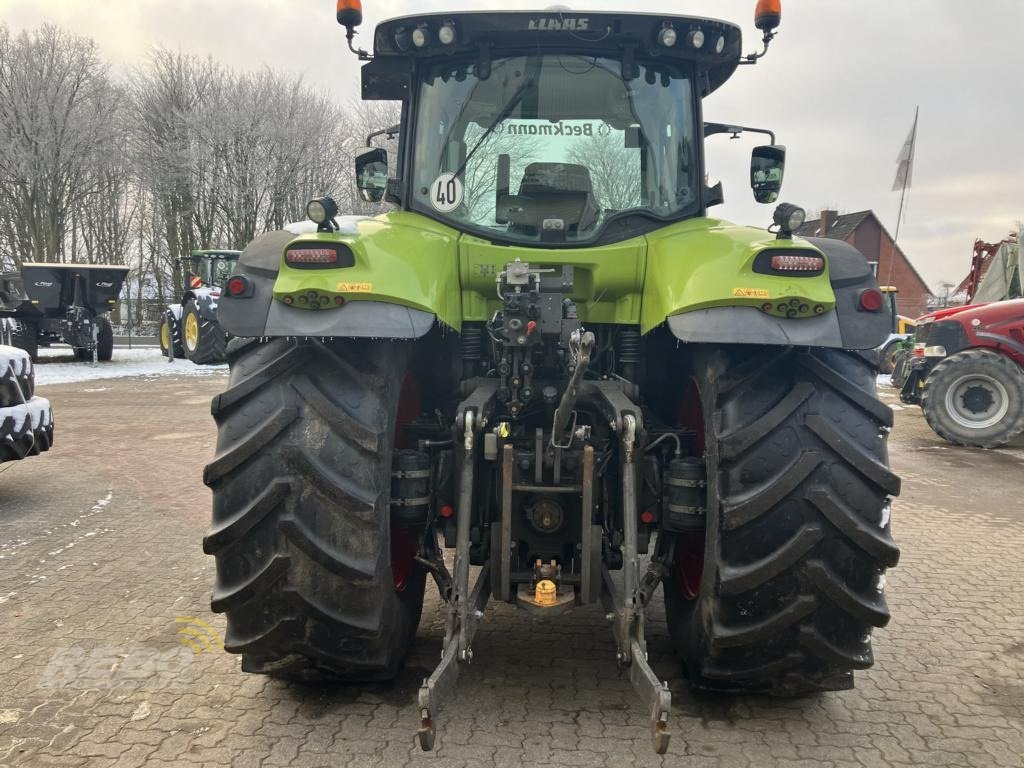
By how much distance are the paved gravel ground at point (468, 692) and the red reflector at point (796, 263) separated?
1656 mm

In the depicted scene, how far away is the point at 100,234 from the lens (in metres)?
34.5

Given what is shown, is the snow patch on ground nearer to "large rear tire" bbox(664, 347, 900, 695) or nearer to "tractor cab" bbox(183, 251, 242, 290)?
"tractor cab" bbox(183, 251, 242, 290)

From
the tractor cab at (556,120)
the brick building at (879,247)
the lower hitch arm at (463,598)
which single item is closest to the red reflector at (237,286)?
the lower hitch arm at (463,598)

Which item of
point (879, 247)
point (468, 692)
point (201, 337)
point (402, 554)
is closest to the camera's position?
point (468, 692)

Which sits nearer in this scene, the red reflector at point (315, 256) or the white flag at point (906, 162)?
the red reflector at point (315, 256)

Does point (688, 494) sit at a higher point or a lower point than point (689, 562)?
higher

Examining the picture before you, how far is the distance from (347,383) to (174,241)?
34.1m

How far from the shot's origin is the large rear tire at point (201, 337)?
53.1 feet

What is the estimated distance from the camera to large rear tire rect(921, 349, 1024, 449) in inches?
366

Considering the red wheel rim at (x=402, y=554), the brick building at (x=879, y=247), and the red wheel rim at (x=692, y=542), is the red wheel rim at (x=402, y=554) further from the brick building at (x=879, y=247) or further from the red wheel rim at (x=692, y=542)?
the brick building at (x=879, y=247)

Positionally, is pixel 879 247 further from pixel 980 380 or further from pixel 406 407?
pixel 406 407

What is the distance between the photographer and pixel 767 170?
393 centimetres

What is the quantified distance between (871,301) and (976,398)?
8.21 m

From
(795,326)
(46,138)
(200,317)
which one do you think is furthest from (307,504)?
(46,138)
